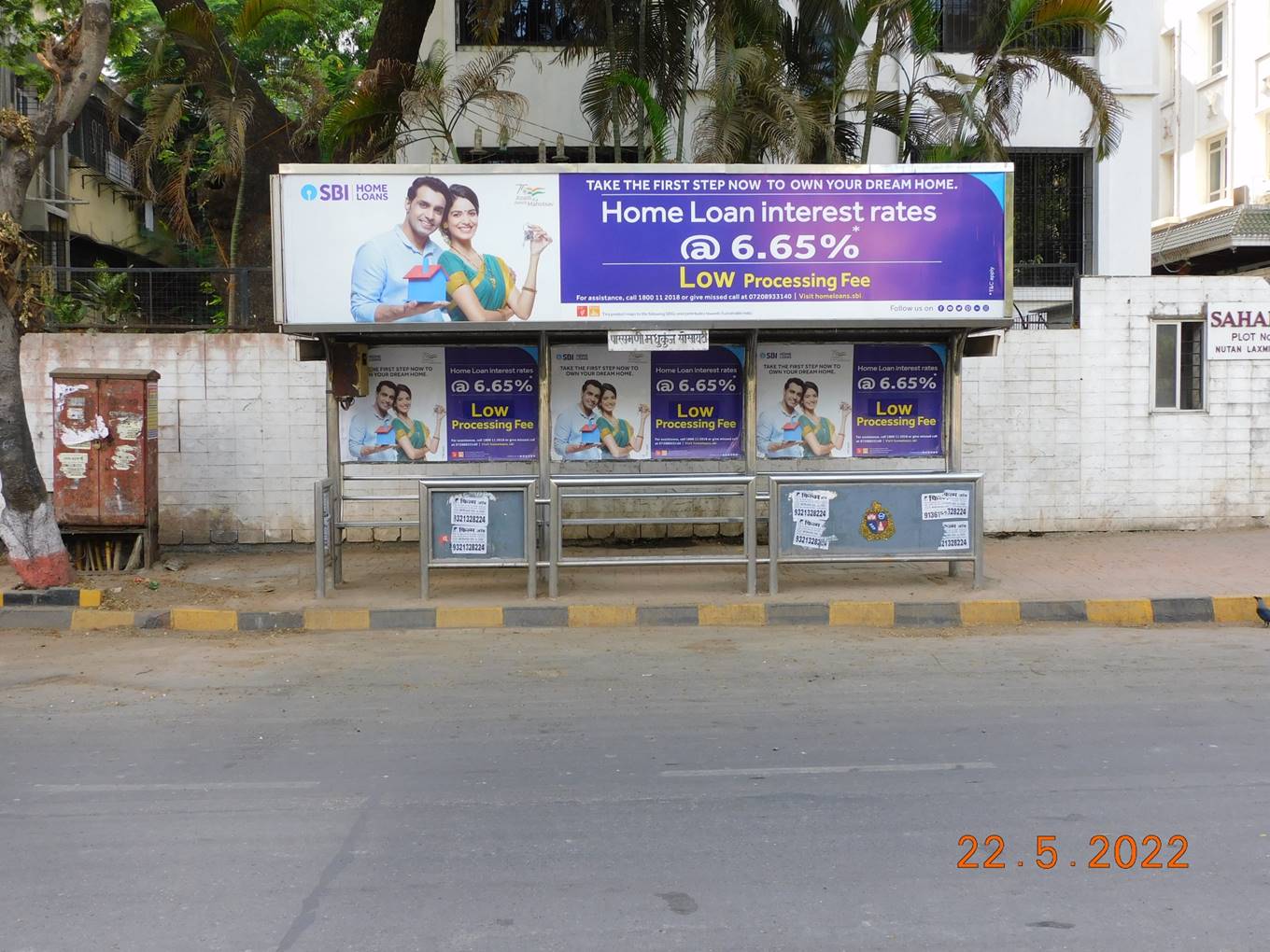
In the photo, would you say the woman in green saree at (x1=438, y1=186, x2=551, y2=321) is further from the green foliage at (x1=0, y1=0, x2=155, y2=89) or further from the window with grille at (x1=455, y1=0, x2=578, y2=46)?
the window with grille at (x1=455, y1=0, x2=578, y2=46)

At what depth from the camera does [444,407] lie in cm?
1064

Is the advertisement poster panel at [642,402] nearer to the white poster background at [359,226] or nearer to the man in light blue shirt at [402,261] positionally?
the white poster background at [359,226]

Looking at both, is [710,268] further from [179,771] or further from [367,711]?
[179,771]

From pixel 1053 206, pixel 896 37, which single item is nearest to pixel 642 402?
pixel 896 37

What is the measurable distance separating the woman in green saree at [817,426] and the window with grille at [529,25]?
904 cm

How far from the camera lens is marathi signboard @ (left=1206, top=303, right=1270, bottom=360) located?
12492mm

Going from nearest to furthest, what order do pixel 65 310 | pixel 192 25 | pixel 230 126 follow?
pixel 65 310, pixel 192 25, pixel 230 126

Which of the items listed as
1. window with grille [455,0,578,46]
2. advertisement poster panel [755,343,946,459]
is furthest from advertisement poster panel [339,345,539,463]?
window with grille [455,0,578,46]

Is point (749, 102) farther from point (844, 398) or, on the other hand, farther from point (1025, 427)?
point (1025, 427)

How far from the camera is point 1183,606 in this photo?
364 inches

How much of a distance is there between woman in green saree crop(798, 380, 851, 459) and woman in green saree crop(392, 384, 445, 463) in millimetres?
3405

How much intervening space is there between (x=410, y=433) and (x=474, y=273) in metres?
1.83

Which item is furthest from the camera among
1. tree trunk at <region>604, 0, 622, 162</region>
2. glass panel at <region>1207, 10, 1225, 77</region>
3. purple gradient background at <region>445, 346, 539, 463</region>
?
glass panel at <region>1207, 10, 1225, 77</region>

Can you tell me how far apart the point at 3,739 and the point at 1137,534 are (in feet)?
36.0
